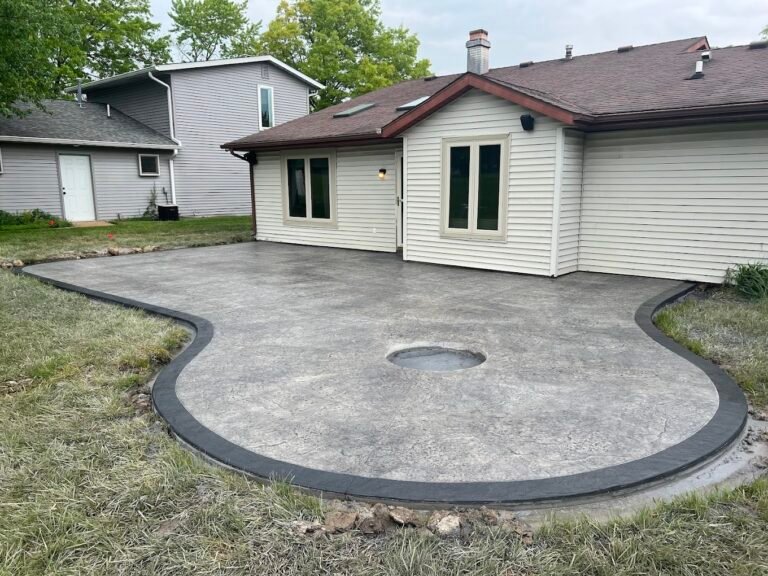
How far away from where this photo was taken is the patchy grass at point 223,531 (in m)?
1.92

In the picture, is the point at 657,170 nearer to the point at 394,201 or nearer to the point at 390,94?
the point at 394,201

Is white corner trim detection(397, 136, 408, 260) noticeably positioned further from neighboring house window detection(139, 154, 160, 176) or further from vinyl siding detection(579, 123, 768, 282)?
neighboring house window detection(139, 154, 160, 176)

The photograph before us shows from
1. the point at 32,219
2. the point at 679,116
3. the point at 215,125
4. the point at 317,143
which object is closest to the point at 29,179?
the point at 32,219

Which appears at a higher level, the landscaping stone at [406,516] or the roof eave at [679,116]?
the roof eave at [679,116]

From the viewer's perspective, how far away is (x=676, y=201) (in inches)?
279

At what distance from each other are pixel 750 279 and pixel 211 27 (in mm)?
33172

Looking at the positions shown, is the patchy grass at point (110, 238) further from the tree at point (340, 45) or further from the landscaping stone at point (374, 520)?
the tree at point (340, 45)

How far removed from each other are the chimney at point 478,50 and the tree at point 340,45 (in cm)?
1967

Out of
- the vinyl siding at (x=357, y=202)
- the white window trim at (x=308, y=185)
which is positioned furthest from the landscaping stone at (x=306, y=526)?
the white window trim at (x=308, y=185)

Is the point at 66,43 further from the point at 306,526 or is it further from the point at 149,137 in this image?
the point at 306,526

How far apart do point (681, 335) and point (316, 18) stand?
98.7ft

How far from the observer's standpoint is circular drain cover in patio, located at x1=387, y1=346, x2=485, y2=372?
13.4 feet

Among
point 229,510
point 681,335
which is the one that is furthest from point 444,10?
point 229,510

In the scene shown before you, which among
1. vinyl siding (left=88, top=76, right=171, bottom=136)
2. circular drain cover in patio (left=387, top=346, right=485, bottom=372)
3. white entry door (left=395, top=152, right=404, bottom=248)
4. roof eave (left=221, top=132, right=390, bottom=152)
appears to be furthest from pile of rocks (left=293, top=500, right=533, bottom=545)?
vinyl siding (left=88, top=76, right=171, bottom=136)
